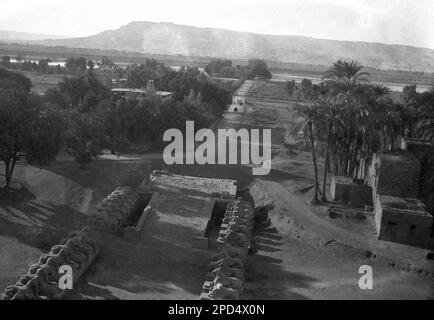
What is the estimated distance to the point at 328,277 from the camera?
78.3 feet

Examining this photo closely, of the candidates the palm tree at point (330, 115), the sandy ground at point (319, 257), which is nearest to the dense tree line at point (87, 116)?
the sandy ground at point (319, 257)

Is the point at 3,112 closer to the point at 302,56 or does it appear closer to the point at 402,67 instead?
the point at 402,67

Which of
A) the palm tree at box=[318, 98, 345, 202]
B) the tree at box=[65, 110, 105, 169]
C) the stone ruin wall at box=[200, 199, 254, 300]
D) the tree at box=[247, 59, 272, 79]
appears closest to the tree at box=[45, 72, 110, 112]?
the tree at box=[65, 110, 105, 169]

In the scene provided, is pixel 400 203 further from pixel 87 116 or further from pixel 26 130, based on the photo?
pixel 87 116

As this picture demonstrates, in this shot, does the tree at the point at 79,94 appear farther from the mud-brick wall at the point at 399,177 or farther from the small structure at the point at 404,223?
the small structure at the point at 404,223

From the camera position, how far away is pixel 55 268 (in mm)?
21906

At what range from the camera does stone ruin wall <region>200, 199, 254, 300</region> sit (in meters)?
20.4

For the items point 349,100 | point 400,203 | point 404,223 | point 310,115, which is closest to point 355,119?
point 349,100

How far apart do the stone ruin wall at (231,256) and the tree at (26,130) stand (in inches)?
490

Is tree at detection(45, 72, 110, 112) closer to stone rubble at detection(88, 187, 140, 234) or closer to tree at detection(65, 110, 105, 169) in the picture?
tree at detection(65, 110, 105, 169)

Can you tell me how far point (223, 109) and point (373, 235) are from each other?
41267mm

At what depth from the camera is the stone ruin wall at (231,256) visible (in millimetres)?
20434

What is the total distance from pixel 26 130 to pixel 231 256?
51.4ft

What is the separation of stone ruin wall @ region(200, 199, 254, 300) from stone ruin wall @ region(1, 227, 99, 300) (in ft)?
19.6
